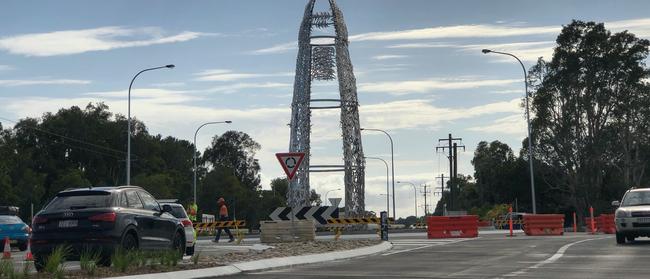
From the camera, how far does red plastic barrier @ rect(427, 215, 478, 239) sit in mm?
36812

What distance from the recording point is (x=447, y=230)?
37156 mm

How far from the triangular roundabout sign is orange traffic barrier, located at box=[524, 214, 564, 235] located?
1623 centimetres

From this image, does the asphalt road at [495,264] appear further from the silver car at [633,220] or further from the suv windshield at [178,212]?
the suv windshield at [178,212]

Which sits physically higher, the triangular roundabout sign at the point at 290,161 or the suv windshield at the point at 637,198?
the triangular roundabout sign at the point at 290,161

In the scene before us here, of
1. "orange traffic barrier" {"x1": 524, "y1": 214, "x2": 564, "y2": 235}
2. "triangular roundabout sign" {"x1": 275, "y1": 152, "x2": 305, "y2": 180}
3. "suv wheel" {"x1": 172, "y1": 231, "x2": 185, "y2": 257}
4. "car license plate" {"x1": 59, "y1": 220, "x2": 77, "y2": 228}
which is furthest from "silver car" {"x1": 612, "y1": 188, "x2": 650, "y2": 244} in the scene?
"car license plate" {"x1": 59, "y1": 220, "x2": 77, "y2": 228}

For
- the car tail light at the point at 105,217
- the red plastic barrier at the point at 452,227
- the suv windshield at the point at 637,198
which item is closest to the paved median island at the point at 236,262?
the car tail light at the point at 105,217

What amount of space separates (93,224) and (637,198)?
640 inches

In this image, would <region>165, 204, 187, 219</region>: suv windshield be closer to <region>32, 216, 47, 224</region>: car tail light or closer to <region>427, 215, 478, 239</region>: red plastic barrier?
<region>32, 216, 47, 224</region>: car tail light

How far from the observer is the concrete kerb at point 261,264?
14.8 meters

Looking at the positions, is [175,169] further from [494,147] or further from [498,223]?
[498,223]

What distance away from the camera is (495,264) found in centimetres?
1791

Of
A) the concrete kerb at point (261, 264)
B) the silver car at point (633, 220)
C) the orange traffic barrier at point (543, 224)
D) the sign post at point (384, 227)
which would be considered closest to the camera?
the concrete kerb at point (261, 264)

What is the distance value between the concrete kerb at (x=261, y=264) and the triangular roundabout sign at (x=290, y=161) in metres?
2.79

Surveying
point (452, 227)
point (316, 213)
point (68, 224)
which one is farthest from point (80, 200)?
point (452, 227)
